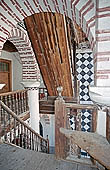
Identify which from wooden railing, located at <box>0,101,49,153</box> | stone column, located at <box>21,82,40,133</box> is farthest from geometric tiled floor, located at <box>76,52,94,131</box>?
wooden railing, located at <box>0,101,49,153</box>

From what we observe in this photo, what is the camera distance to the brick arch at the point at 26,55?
4.03 meters

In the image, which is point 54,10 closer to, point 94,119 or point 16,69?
point 94,119

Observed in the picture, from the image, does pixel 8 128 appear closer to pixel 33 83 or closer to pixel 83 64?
pixel 33 83

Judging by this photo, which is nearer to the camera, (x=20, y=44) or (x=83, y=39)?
(x=20, y=44)

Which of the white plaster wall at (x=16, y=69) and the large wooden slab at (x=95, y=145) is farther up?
the white plaster wall at (x=16, y=69)

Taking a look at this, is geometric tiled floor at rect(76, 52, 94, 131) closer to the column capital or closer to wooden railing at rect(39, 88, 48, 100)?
the column capital

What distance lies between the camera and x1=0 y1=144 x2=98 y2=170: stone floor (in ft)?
6.92

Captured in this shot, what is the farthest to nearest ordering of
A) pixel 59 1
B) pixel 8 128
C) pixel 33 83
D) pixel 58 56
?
1. pixel 33 83
2. pixel 58 56
3. pixel 8 128
4. pixel 59 1

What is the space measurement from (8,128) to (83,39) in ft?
10.3

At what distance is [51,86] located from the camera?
17.1 ft

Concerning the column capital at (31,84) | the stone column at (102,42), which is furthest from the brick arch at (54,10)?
the column capital at (31,84)

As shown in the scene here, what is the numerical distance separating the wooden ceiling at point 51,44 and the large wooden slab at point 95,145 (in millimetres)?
2589

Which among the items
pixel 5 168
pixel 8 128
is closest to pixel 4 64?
pixel 8 128

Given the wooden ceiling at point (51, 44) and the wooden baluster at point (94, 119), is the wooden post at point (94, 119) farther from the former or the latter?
the wooden ceiling at point (51, 44)
